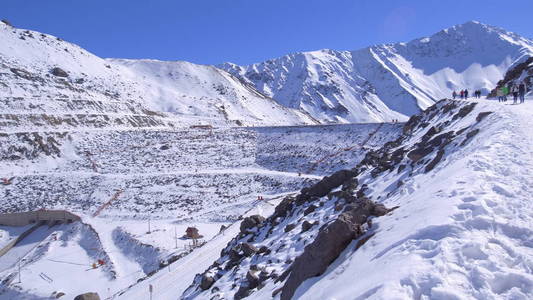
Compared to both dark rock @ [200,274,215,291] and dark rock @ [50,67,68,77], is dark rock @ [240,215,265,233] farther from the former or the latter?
dark rock @ [50,67,68,77]

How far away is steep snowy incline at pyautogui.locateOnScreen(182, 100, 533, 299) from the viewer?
534 cm

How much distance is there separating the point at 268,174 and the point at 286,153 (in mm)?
7885

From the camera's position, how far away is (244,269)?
39.0 feet

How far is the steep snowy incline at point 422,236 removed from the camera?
5.34m

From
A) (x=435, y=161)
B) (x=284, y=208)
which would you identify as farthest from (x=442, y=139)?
(x=284, y=208)

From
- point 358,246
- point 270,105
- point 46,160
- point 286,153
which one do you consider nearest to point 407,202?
point 358,246

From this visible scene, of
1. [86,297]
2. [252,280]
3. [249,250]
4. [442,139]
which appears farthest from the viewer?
[86,297]

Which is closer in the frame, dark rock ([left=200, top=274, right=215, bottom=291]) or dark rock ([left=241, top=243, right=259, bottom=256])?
dark rock ([left=200, top=274, right=215, bottom=291])

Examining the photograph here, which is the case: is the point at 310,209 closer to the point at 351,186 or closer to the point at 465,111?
the point at 351,186

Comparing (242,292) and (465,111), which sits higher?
(465,111)

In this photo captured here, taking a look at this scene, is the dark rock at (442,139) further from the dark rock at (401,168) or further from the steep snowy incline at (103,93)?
the steep snowy incline at (103,93)

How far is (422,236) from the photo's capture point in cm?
645

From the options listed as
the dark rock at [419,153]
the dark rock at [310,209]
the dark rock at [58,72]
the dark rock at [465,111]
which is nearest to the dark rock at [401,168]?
the dark rock at [419,153]

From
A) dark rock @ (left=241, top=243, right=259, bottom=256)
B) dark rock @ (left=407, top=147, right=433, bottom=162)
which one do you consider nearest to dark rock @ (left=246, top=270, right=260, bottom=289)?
dark rock @ (left=241, top=243, right=259, bottom=256)
